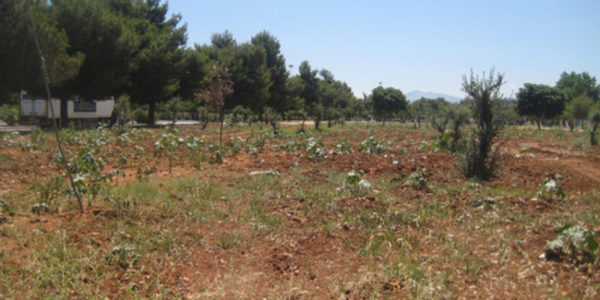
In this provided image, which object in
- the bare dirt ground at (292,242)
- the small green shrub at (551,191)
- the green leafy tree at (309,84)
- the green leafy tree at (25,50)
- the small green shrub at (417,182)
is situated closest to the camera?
the bare dirt ground at (292,242)

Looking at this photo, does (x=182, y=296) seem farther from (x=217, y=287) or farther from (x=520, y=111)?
(x=520, y=111)

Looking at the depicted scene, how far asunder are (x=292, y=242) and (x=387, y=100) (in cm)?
5625

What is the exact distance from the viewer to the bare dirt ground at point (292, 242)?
3391 mm

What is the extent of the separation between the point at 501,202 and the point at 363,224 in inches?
102

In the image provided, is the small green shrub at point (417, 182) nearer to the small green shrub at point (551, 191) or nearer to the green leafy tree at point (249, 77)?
the small green shrub at point (551, 191)

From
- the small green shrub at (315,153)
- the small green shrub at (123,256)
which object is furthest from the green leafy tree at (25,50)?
the small green shrub at (123,256)

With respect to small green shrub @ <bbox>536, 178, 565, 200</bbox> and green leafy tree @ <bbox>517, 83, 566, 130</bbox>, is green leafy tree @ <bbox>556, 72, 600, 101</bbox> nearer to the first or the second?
green leafy tree @ <bbox>517, 83, 566, 130</bbox>

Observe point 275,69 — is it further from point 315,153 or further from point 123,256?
point 123,256

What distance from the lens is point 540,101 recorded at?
5150 centimetres

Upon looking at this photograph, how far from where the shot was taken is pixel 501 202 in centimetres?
607

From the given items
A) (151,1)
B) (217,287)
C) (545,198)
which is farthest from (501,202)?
(151,1)

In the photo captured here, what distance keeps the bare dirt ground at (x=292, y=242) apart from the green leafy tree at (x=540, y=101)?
5188cm

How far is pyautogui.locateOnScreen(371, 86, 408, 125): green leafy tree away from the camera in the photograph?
192ft

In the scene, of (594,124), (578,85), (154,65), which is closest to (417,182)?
(594,124)
